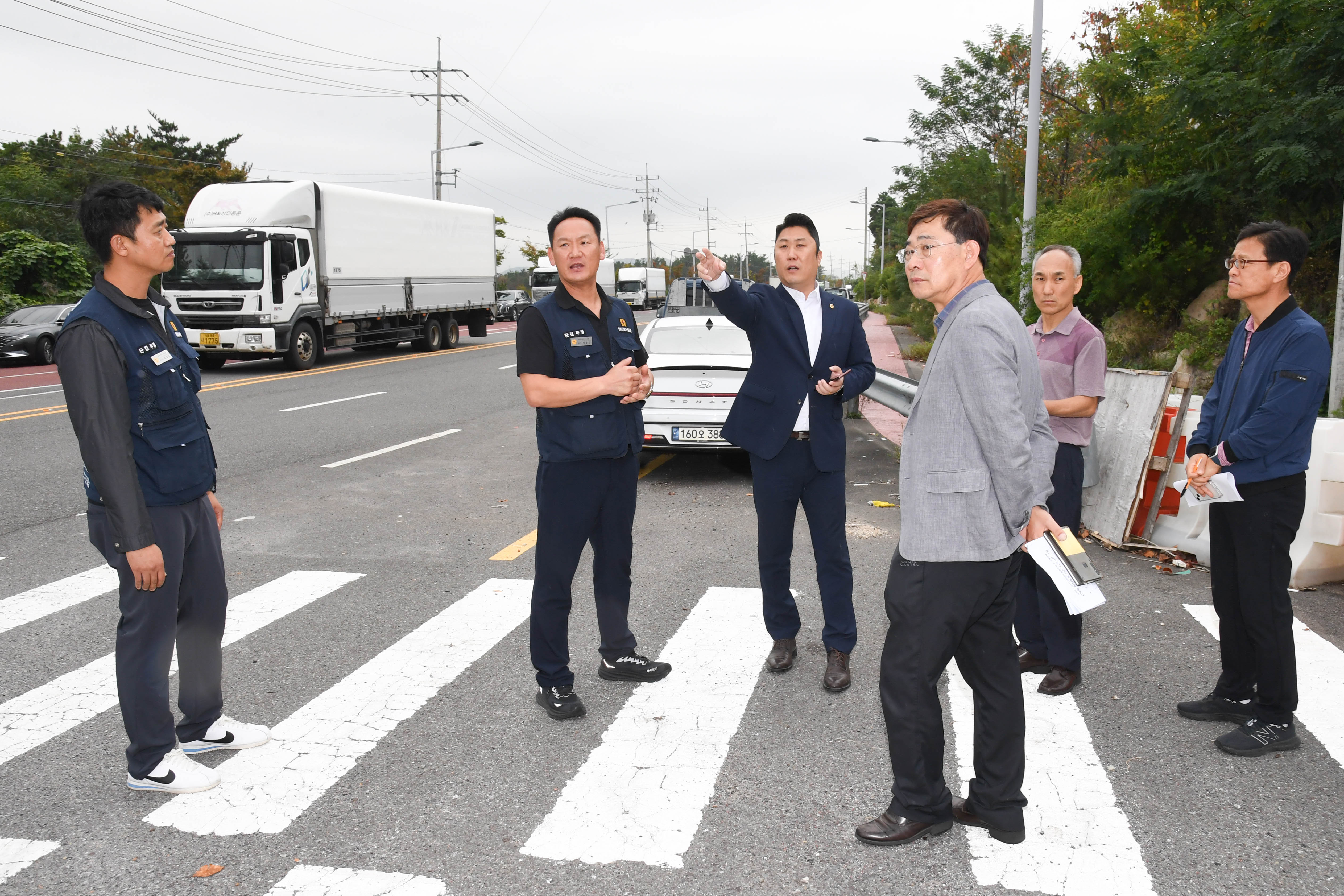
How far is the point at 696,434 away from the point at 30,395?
12974 mm

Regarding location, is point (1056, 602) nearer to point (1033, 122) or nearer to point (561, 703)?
point (561, 703)

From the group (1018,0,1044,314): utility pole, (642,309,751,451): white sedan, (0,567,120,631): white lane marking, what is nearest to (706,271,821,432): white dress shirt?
(642,309,751,451): white sedan

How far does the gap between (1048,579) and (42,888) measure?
4.03 m

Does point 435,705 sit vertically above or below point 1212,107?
below

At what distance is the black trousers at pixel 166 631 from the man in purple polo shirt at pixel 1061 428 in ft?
11.4

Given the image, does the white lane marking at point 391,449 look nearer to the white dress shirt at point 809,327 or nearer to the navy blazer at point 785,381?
the navy blazer at point 785,381

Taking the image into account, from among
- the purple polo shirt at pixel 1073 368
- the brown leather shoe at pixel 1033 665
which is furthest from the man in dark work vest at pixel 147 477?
the purple polo shirt at pixel 1073 368

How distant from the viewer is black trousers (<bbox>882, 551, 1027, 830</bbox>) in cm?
310

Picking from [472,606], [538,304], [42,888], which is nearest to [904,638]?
[538,304]

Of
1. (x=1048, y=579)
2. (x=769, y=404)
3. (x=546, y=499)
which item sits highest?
(x=769, y=404)

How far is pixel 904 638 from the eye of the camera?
316 centimetres

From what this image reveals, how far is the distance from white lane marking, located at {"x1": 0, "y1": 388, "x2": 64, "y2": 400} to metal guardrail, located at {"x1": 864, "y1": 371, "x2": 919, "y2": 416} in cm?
1291

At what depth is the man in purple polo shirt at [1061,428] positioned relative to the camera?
4504 millimetres

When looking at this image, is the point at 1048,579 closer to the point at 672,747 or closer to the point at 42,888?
the point at 672,747
